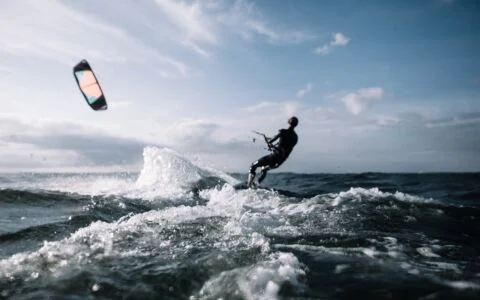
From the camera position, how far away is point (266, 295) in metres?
4.42

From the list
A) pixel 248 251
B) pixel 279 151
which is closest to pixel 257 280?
pixel 248 251

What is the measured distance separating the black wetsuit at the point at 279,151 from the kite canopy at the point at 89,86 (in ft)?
28.3

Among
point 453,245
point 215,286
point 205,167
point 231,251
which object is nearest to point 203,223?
point 231,251

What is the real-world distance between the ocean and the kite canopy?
315cm

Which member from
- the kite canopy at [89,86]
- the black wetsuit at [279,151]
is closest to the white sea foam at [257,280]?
the kite canopy at [89,86]

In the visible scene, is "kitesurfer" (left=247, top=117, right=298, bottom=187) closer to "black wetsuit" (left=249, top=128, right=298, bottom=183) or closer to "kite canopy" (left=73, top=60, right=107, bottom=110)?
"black wetsuit" (left=249, top=128, right=298, bottom=183)

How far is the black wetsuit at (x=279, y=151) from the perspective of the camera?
52.5 ft

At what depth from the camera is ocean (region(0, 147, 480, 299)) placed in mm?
4566

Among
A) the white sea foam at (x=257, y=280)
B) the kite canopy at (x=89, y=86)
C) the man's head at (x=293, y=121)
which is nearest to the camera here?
the white sea foam at (x=257, y=280)

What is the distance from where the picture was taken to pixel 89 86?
30.0ft

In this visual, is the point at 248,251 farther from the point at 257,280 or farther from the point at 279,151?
the point at 279,151

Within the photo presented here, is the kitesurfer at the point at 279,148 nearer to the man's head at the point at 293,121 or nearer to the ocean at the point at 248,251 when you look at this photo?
the man's head at the point at 293,121

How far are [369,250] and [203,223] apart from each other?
3.98m

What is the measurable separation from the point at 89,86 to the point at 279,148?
9249 mm
